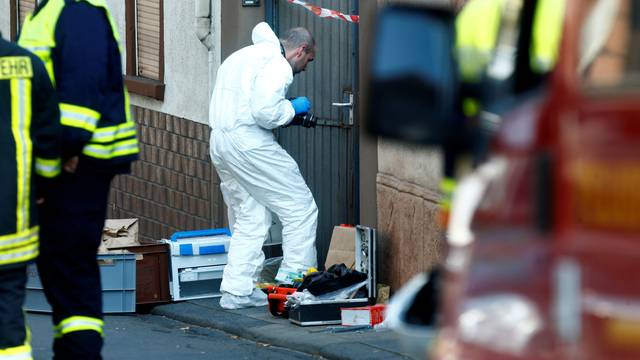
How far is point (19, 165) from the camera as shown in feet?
18.6

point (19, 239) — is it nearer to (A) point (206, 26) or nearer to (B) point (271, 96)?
(B) point (271, 96)

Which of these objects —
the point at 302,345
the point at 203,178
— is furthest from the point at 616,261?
the point at 203,178

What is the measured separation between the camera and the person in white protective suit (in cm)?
973

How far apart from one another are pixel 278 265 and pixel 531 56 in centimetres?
763

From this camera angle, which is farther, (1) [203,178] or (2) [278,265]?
(1) [203,178]

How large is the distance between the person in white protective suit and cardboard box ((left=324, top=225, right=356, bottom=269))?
0.13 metres

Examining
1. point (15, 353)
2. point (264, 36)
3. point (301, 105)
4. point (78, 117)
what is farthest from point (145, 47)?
point (15, 353)

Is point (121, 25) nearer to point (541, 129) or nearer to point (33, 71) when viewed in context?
point (33, 71)

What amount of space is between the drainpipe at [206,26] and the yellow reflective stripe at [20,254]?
6058 mm

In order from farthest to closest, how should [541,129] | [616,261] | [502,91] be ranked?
[502,91], [541,129], [616,261]

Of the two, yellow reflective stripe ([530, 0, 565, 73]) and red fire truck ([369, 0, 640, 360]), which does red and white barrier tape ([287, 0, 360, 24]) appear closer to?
yellow reflective stripe ([530, 0, 565, 73])

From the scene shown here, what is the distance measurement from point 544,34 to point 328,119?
755 centimetres

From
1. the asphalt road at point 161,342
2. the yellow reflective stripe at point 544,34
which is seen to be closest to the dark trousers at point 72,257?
the asphalt road at point 161,342

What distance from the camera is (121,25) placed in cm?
1388
